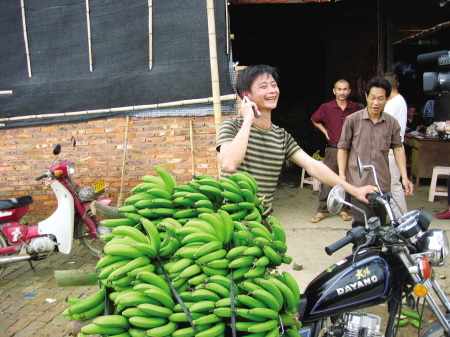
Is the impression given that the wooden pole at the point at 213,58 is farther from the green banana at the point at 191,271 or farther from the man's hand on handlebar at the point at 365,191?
the green banana at the point at 191,271

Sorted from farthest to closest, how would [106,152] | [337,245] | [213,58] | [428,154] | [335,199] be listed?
[428,154], [106,152], [213,58], [335,199], [337,245]

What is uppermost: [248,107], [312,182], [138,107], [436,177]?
[138,107]

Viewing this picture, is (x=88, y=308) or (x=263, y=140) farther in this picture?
(x=263, y=140)

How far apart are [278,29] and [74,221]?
30.5 ft

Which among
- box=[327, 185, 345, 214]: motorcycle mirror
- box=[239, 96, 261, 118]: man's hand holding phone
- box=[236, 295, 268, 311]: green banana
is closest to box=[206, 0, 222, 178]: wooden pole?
Result: box=[239, 96, 261, 118]: man's hand holding phone

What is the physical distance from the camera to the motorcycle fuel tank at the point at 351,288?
1925 mm

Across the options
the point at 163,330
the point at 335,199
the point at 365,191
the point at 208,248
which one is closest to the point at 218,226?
the point at 208,248

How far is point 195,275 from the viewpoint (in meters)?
1.49

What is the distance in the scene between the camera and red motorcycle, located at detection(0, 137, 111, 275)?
4.15 m

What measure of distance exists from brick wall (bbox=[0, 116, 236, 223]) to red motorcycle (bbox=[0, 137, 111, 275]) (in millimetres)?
1037

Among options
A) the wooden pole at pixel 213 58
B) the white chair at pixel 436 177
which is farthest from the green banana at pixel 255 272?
the white chair at pixel 436 177

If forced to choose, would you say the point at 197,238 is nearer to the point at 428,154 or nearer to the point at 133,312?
the point at 133,312

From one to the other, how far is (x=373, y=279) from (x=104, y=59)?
4817 mm

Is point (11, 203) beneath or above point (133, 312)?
beneath
